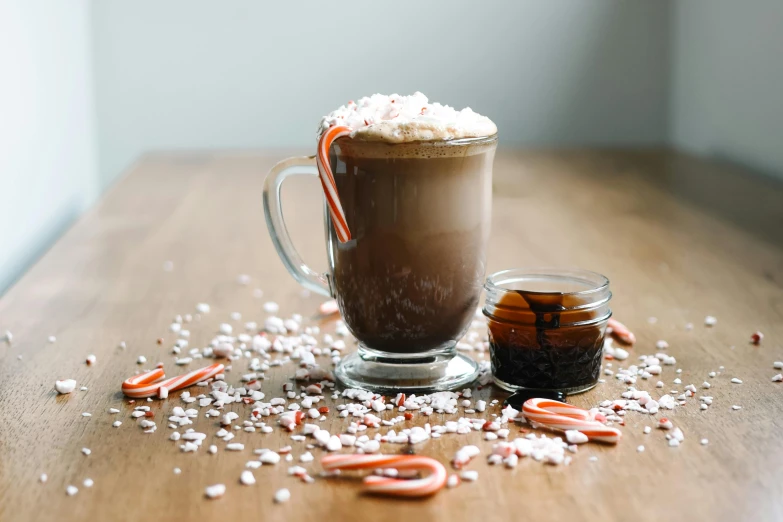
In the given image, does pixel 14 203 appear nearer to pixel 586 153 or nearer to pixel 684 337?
pixel 684 337

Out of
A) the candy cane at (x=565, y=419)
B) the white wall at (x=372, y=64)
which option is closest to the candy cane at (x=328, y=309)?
the candy cane at (x=565, y=419)

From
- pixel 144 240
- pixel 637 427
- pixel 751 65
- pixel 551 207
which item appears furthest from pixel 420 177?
pixel 751 65

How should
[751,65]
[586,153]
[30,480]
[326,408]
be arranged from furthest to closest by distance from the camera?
[586,153] < [751,65] < [326,408] < [30,480]

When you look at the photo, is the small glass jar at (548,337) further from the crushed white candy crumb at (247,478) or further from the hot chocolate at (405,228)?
the crushed white candy crumb at (247,478)

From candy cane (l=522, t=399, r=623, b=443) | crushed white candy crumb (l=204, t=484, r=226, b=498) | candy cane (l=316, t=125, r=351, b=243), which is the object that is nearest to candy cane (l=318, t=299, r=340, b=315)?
candy cane (l=316, t=125, r=351, b=243)

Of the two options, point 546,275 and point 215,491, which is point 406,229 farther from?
Answer: point 215,491

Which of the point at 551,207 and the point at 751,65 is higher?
the point at 751,65
